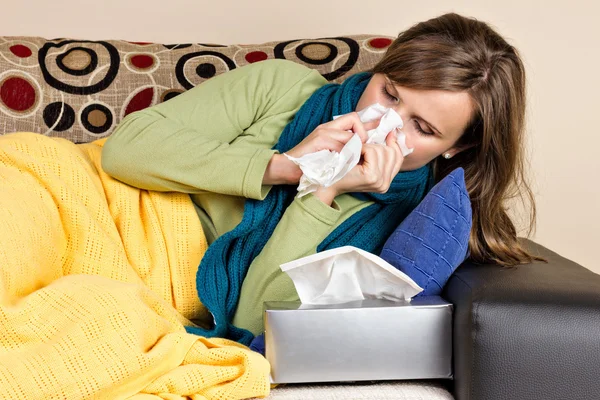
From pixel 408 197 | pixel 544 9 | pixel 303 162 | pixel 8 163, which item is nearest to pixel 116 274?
pixel 8 163

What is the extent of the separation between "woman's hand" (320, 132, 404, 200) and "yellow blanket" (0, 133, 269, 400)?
31cm

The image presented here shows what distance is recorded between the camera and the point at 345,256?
123 centimetres

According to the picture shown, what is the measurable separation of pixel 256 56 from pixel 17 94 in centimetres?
59

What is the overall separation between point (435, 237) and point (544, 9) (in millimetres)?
1344

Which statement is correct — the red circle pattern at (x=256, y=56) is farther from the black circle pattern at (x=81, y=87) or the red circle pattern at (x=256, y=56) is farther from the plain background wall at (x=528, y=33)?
the plain background wall at (x=528, y=33)

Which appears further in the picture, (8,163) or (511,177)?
(511,177)

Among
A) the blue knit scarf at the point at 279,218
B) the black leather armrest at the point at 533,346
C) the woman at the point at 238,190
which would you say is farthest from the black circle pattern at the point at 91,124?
the black leather armrest at the point at 533,346

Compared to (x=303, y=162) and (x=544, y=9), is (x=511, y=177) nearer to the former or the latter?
(x=303, y=162)

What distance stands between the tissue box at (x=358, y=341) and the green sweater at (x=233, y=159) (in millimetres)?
214

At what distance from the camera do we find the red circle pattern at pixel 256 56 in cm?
189

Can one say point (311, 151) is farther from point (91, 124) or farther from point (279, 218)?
point (91, 124)

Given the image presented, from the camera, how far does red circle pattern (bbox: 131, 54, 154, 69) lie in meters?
1.85

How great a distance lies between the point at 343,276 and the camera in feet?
4.03

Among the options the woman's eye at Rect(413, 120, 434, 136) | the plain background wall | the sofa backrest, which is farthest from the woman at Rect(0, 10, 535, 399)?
the plain background wall
